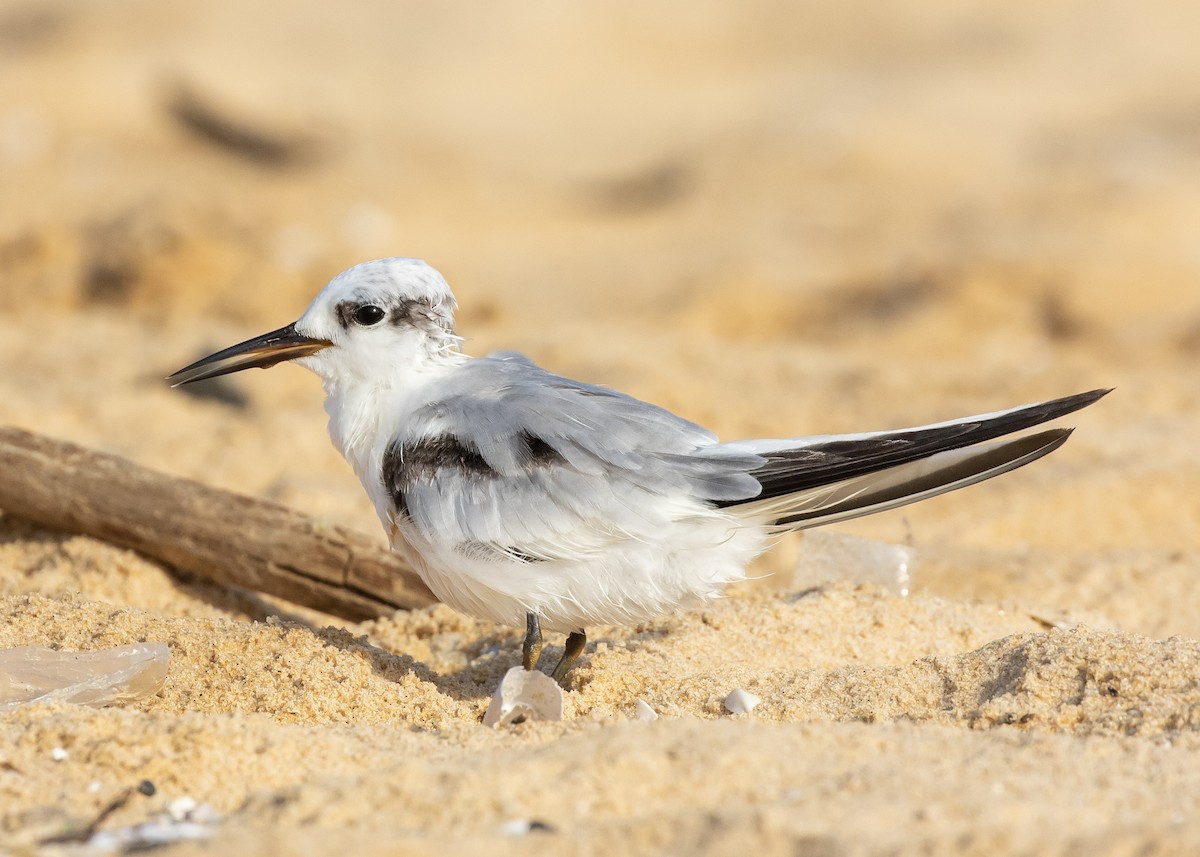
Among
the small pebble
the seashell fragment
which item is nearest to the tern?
the seashell fragment

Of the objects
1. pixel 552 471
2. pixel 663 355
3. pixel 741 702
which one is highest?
pixel 663 355

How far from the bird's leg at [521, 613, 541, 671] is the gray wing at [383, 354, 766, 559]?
0.20 m

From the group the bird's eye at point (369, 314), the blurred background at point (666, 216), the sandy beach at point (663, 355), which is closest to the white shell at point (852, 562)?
the sandy beach at point (663, 355)

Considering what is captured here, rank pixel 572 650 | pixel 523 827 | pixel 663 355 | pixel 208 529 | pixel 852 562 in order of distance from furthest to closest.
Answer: pixel 663 355 → pixel 852 562 → pixel 208 529 → pixel 572 650 → pixel 523 827

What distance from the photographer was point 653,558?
3.39 metres

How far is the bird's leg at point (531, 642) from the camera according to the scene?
3.51 meters

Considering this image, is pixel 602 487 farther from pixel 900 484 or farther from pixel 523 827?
pixel 523 827

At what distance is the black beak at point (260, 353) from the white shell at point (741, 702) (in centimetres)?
153

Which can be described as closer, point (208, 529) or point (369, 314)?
point (369, 314)

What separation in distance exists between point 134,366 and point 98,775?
5.82 metres

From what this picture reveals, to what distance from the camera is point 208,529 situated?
4430 mm

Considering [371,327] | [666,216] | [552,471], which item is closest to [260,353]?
[371,327]

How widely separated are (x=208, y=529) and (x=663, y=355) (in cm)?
434

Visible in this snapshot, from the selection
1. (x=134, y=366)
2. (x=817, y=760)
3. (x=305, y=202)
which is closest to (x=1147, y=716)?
(x=817, y=760)
